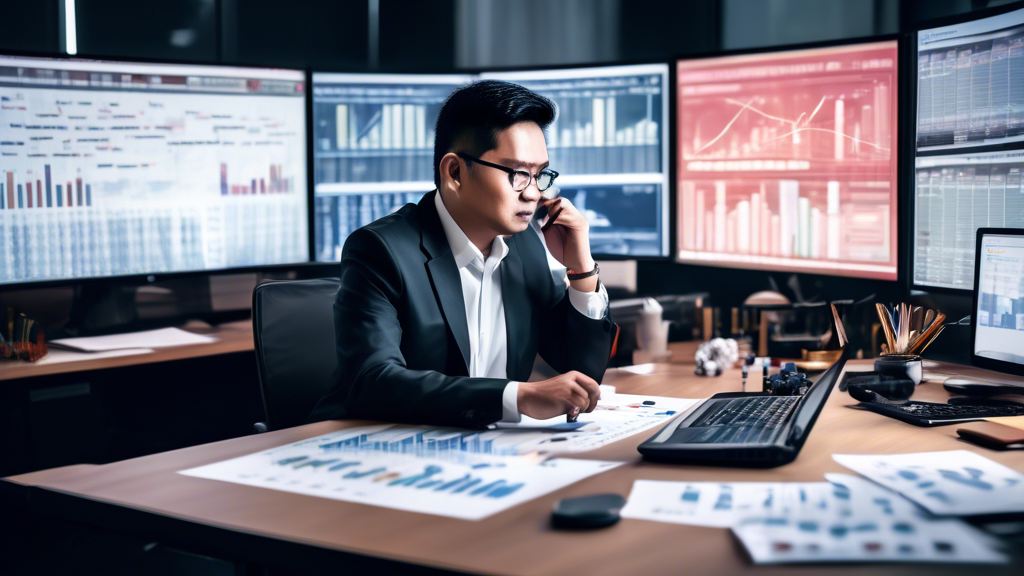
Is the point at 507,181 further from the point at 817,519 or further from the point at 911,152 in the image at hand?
the point at 911,152

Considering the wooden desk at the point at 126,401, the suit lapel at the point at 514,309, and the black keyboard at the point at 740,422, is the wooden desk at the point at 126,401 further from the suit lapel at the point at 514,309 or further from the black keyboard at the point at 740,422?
the black keyboard at the point at 740,422

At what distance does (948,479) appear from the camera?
3.72 feet

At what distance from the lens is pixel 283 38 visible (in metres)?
3.22

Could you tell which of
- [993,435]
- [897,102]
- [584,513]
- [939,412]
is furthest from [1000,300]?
[584,513]

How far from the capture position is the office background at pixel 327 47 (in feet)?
8.39

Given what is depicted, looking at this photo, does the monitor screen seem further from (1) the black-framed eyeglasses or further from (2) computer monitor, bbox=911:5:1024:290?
(1) the black-framed eyeglasses

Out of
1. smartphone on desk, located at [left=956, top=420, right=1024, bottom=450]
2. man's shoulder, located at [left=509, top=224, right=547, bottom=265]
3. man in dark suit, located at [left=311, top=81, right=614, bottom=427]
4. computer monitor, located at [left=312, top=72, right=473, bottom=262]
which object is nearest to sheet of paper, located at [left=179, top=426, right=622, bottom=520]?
man in dark suit, located at [left=311, top=81, right=614, bottom=427]

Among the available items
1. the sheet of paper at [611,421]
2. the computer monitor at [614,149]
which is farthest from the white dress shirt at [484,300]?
the computer monitor at [614,149]

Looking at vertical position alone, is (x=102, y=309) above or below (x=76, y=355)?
above

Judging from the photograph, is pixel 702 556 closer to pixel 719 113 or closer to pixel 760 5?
pixel 719 113

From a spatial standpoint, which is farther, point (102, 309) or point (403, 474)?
point (102, 309)

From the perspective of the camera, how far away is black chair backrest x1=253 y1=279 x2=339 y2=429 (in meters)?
1.87

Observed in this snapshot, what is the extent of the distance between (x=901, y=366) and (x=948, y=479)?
0.76 metres

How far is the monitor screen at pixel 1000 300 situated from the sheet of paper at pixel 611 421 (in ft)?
2.08
